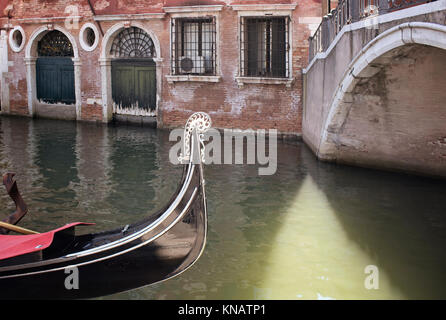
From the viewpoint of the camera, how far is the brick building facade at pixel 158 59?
1131cm

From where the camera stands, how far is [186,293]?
409 centimetres

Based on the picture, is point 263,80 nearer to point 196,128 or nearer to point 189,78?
point 189,78

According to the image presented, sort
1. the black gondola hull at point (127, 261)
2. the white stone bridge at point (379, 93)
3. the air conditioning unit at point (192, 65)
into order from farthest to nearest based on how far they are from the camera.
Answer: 1. the air conditioning unit at point (192, 65)
2. the white stone bridge at point (379, 93)
3. the black gondola hull at point (127, 261)

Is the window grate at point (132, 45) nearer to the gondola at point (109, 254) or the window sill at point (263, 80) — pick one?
the window sill at point (263, 80)

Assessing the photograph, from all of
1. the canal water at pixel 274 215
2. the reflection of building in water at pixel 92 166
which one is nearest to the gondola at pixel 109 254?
the canal water at pixel 274 215

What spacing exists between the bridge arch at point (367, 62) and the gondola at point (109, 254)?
211cm

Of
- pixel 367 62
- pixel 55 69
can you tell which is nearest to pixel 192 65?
pixel 55 69

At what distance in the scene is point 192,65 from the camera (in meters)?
12.1

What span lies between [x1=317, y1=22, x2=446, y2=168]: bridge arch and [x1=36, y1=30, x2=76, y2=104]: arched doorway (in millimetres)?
7498

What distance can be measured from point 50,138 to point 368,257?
782 centimetres

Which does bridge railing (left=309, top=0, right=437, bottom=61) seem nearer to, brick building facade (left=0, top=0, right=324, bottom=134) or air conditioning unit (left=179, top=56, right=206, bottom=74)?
brick building facade (left=0, top=0, right=324, bottom=134)

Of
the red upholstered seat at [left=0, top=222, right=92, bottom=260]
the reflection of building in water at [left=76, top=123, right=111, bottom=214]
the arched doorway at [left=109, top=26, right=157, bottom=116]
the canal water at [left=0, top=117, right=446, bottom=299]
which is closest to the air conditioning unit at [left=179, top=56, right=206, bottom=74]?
the arched doorway at [left=109, top=26, right=157, bottom=116]

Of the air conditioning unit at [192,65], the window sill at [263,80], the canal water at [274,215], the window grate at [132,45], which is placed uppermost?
the window grate at [132,45]
